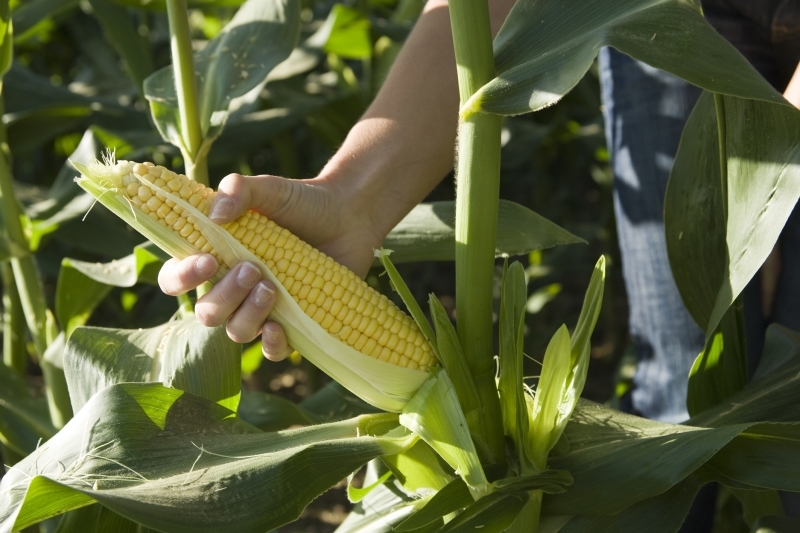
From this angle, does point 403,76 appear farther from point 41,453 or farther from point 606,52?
point 41,453

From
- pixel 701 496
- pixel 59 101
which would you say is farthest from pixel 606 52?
pixel 59 101

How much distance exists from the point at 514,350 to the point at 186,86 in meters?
0.54

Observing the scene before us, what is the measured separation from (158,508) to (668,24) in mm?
592

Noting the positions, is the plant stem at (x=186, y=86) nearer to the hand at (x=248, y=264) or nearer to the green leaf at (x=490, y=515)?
the hand at (x=248, y=264)

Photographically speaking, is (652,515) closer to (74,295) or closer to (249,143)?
(74,295)

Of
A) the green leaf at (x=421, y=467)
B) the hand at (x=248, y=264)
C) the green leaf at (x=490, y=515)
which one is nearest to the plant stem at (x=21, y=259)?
the hand at (x=248, y=264)

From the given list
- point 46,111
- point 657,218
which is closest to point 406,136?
point 657,218

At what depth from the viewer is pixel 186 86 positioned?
3.31 feet

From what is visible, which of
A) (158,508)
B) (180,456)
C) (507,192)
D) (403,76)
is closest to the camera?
(158,508)

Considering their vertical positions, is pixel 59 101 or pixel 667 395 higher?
pixel 59 101

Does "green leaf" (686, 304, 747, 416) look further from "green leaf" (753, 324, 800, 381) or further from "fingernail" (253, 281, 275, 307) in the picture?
"fingernail" (253, 281, 275, 307)

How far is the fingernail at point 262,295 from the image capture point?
0.80 m

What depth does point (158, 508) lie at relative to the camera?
634 millimetres

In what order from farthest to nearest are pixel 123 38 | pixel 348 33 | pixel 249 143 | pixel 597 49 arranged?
1. pixel 348 33
2. pixel 249 143
3. pixel 123 38
4. pixel 597 49
